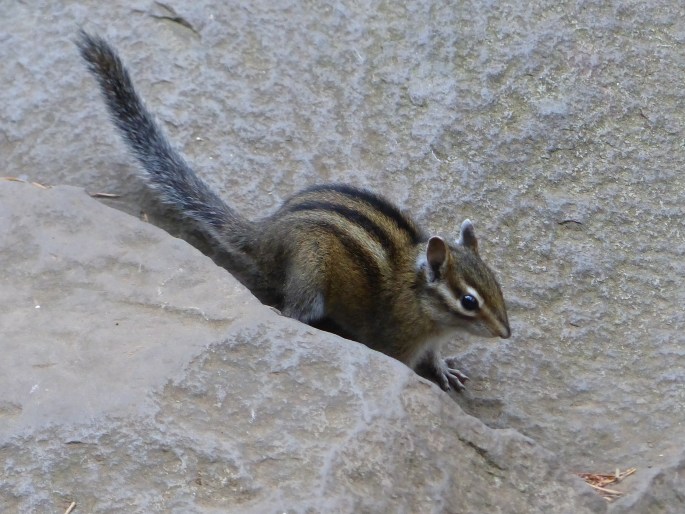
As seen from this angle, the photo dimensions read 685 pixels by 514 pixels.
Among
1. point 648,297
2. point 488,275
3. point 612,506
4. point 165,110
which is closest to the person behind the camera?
point 612,506

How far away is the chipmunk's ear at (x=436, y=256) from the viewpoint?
4.59 metres

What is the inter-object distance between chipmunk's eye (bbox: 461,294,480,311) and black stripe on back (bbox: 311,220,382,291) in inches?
15.9

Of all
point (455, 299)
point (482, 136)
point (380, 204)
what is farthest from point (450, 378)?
point (482, 136)

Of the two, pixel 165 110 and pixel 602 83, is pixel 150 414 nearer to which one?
pixel 165 110

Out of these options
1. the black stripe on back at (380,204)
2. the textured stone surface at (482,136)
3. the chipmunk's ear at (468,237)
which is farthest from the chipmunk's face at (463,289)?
the textured stone surface at (482,136)

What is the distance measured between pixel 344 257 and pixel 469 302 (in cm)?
58

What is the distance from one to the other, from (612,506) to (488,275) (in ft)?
3.87

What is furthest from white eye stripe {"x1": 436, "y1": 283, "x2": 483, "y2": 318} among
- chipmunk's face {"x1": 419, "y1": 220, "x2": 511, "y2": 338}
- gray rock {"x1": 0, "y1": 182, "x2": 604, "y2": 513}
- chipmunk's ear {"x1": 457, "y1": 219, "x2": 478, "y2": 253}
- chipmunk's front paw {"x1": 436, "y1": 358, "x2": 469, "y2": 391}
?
gray rock {"x1": 0, "y1": 182, "x2": 604, "y2": 513}

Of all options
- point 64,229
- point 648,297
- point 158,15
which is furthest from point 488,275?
point 158,15

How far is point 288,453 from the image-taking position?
11.4 ft

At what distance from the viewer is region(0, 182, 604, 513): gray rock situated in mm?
3365

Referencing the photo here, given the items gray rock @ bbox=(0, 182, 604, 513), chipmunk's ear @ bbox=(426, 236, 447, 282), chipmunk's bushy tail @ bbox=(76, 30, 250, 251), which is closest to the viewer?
gray rock @ bbox=(0, 182, 604, 513)

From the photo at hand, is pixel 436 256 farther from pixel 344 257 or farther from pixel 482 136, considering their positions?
pixel 482 136

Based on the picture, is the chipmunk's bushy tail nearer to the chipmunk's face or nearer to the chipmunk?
the chipmunk
